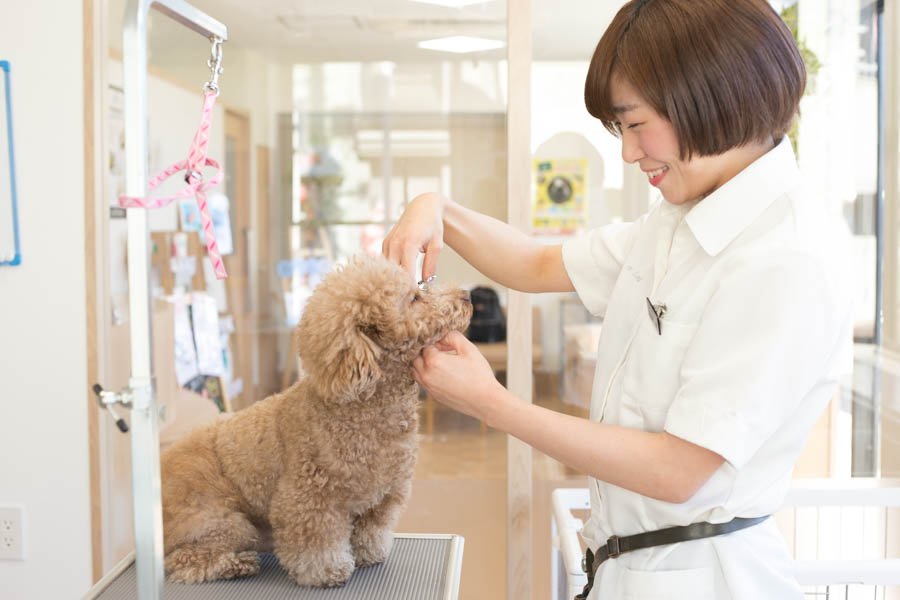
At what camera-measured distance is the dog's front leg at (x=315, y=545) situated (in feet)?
4.51

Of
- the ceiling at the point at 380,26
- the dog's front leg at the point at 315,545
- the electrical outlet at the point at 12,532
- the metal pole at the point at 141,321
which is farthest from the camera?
the electrical outlet at the point at 12,532

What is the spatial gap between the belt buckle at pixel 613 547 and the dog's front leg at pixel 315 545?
49 centimetres

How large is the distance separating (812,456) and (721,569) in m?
1.51

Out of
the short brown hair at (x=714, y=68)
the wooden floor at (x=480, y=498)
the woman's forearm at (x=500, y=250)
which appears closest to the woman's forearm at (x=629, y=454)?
the short brown hair at (x=714, y=68)

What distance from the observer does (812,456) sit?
2387 mm

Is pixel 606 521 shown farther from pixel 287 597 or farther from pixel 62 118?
pixel 62 118

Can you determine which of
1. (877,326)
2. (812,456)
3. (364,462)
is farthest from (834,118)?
(364,462)

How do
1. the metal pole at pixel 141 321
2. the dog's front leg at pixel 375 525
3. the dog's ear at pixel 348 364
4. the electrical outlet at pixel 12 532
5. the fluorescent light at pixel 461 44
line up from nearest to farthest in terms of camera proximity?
the metal pole at pixel 141 321, the dog's ear at pixel 348 364, the dog's front leg at pixel 375 525, the electrical outlet at pixel 12 532, the fluorescent light at pixel 461 44

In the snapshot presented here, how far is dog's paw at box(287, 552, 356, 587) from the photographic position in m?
1.39

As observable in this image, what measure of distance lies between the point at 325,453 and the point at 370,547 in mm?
262

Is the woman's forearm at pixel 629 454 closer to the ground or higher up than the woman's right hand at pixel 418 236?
closer to the ground

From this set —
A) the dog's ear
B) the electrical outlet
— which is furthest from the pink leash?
the electrical outlet

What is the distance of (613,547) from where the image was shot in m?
1.13

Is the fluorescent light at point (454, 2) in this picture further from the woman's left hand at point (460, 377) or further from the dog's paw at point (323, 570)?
the dog's paw at point (323, 570)
